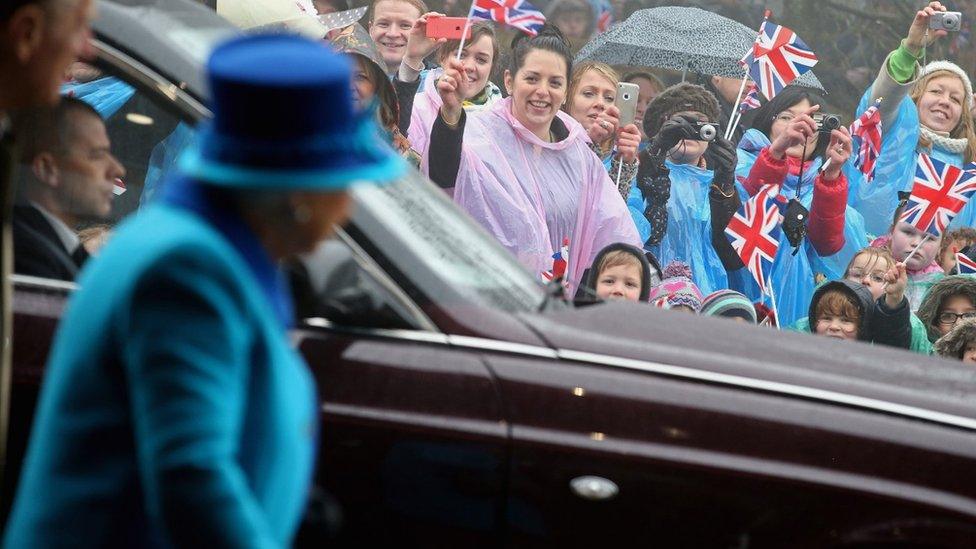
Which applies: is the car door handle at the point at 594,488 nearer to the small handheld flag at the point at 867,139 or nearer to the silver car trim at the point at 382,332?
the silver car trim at the point at 382,332

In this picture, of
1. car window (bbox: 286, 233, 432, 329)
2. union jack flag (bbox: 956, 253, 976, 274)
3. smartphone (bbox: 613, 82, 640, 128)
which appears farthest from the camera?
union jack flag (bbox: 956, 253, 976, 274)

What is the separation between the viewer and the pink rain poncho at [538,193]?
7207 mm

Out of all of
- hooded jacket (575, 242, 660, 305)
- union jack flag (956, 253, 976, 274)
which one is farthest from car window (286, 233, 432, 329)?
union jack flag (956, 253, 976, 274)

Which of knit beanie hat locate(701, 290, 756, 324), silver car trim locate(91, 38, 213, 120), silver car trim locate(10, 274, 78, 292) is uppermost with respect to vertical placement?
silver car trim locate(91, 38, 213, 120)

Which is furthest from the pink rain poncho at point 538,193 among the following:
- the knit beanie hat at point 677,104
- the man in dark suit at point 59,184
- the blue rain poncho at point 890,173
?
the man in dark suit at point 59,184

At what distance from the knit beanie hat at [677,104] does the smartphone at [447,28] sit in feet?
3.50

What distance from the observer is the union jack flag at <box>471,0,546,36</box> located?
7.33 m

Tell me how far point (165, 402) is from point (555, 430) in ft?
4.47

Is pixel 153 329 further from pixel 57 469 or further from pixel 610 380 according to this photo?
pixel 610 380

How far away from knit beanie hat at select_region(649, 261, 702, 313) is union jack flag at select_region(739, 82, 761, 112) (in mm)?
949

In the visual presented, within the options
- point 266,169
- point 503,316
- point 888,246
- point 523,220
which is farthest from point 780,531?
point 888,246

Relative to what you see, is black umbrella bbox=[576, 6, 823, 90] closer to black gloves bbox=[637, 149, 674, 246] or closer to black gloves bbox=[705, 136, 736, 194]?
black gloves bbox=[705, 136, 736, 194]

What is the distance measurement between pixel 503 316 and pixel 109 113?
976 millimetres

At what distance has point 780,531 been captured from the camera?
9.25 ft
